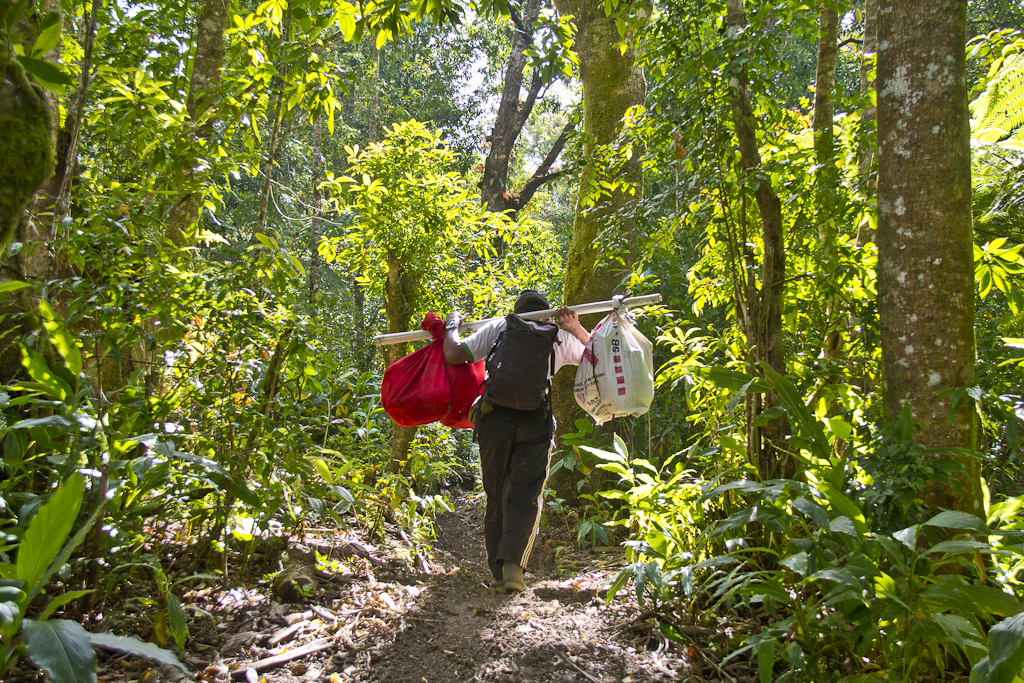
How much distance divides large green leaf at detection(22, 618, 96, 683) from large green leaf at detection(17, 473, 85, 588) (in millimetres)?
190

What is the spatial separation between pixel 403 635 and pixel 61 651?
2.17 meters

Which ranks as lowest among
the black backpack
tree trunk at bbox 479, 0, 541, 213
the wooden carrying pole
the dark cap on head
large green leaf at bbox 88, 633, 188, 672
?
large green leaf at bbox 88, 633, 188, 672

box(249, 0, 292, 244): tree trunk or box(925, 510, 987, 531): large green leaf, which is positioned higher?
box(249, 0, 292, 244): tree trunk

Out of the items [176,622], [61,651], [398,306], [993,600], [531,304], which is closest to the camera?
[61,651]

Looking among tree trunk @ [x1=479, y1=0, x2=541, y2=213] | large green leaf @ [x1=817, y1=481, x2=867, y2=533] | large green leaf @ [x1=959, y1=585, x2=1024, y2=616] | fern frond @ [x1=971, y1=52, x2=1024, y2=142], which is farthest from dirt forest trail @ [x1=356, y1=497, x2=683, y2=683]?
tree trunk @ [x1=479, y1=0, x2=541, y2=213]

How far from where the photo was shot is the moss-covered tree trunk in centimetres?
586

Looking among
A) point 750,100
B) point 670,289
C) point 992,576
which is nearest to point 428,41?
point 670,289

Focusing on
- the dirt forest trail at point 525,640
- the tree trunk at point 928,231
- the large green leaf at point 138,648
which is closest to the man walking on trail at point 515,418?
A: the dirt forest trail at point 525,640

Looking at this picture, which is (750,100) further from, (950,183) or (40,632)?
(40,632)

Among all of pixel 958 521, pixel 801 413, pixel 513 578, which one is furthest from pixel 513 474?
pixel 958 521

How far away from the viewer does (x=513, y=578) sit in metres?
3.74

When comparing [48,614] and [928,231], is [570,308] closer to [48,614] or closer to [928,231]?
[928,231]

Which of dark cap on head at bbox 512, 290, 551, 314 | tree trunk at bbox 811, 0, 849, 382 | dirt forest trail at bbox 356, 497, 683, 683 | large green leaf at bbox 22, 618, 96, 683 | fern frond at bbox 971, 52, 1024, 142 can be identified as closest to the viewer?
large green leaf at bbox 22, 618, 96, 683

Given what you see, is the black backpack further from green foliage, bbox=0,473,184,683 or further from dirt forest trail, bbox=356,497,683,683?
green foliage, bbox=0,473,184,683
